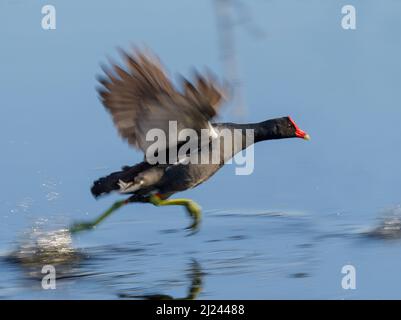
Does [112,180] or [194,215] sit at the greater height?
[112,180]

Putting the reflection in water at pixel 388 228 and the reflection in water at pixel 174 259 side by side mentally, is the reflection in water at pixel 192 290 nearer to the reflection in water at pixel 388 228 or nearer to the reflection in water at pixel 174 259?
the reflection in water at pixel 174 259

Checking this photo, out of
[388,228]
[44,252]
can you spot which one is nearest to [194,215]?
[44,252]

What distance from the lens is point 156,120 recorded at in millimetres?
7871

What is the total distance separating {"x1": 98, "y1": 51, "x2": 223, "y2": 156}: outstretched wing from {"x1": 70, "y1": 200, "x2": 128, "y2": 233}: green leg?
15.8 inches

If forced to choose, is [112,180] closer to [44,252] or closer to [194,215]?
[194,215]

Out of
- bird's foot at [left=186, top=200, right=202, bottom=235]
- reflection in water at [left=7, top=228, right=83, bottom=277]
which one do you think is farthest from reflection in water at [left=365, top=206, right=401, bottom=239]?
reflection in water at [left=7, top=228, right=83, bottom=277]

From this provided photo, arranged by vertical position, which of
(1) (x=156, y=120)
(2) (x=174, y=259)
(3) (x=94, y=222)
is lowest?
(2) (x=174, y=259)

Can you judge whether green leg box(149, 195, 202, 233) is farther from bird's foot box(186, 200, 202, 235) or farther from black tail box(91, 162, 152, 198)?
black tail box(91, 162, 152, 198)

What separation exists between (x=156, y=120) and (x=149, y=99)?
181mm

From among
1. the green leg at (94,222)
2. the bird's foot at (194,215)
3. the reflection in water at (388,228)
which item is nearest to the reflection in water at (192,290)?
the bird's foot at (194,215)

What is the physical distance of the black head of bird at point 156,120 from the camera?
7.56m

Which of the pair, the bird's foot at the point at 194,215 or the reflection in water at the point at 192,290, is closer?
the reflection in water at the point at 192,290
